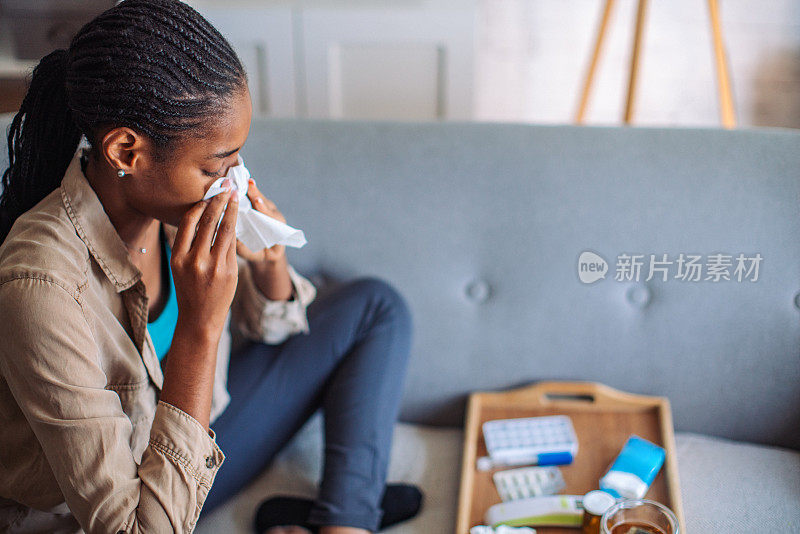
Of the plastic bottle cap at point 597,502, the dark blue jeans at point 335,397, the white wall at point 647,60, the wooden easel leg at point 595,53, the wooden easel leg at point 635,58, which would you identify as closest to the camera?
the plastic bottle cap at point 597,502

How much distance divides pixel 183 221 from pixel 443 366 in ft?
1.88

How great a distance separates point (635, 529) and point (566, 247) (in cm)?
48

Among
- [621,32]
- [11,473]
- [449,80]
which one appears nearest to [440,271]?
[11,473]

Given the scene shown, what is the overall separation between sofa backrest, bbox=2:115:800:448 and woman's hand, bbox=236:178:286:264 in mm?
179

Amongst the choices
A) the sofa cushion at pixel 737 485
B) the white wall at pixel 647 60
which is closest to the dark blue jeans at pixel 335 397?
the sofa cushion at pixel 737 485

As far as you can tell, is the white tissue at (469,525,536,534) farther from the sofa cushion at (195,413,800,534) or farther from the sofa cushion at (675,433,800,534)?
the sofa cushion at (675,433,800,534)

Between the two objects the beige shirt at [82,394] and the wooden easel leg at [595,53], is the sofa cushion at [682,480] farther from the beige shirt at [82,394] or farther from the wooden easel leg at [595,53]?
the wooden easel leg at [595,53]

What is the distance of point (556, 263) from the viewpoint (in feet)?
3.85

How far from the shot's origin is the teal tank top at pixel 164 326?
3.13 feet

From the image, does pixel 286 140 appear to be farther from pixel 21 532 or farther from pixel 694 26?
pixel 694 26

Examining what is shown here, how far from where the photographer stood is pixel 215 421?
3.48 feet

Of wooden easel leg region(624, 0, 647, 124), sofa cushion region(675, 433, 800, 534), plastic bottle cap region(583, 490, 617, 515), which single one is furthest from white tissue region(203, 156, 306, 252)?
wooden easel leg region(624, 0, 647, 124)

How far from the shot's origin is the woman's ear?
75 cm

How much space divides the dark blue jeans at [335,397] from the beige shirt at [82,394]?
0.59 feet
